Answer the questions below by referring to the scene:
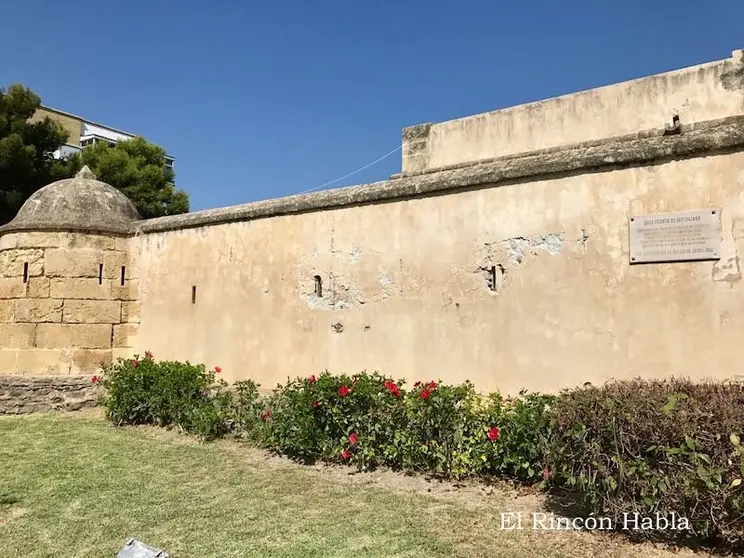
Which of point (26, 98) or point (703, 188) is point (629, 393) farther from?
point (26, 98)

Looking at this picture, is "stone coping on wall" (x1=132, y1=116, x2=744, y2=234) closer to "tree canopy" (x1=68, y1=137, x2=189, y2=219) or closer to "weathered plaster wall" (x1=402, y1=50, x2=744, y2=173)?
"weathered plaster wall" (x1=402, y1=50, x2=744, y2=173)

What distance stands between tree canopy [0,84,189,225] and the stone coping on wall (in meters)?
10.9

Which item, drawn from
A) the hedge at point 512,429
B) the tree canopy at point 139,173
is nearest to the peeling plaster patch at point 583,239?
the hedge at point 512,429

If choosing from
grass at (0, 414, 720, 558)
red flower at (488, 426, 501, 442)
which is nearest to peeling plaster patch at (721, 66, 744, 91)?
red flower at (488, 426, 501, 442)

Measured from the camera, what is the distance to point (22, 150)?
54.9 ft

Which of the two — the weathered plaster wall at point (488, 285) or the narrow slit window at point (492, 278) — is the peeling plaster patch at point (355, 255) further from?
the narrow slit window at point (492, 278)

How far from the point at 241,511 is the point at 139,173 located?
18825 millimetres

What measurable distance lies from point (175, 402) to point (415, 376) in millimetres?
3137

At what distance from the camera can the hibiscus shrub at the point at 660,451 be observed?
3352mm

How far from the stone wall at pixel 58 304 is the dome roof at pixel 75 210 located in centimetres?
16

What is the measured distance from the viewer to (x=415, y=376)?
6566 mm

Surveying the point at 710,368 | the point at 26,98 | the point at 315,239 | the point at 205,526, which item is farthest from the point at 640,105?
the point at 26,98

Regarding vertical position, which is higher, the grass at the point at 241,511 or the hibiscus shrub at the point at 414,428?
the hibiscus shrub at the point at 414,428

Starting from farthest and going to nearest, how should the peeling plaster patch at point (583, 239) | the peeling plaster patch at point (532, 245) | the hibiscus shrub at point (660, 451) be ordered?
1. the peeling plaster patch at point (532, 245)
2. the peeling plaster patch at point (583, 239)
3. the hibiscus shrub at point (660, 451)
